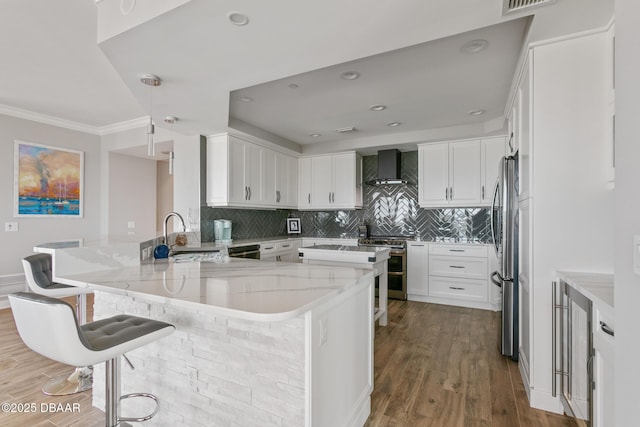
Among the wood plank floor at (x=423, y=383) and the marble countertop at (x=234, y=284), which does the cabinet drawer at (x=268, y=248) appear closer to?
the wood plank floor at (x=423, y=383)

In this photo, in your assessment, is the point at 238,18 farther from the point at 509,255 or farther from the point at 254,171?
the point at 254,171

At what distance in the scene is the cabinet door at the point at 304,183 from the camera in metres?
5.64

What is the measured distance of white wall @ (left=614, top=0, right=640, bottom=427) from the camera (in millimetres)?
873

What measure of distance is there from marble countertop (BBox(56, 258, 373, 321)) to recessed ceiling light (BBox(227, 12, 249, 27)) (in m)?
1.40

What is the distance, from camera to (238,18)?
165 centimetres

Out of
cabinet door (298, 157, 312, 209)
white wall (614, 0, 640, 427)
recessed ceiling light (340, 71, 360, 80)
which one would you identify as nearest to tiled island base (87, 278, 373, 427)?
white wall (614, 0, 640, 427)

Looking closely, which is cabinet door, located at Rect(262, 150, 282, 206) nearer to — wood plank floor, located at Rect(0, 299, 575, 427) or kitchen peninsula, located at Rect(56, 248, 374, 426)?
wood plank floor, located at Rect(0, 299, 575, 427)

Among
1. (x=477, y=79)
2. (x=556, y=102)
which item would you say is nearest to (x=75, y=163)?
(x=477, y=79)

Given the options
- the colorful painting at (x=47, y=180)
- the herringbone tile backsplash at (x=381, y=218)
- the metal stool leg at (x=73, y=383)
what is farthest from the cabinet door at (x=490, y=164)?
the colorful painting at (x=47, y=180)

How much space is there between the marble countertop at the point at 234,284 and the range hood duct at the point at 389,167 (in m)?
3.35

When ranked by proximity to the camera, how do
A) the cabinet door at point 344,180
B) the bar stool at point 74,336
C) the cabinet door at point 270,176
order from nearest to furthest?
1. the bar stool at point 74,336
2. the cabinet door at point 270,176
3. the cabinet door at point 344,180

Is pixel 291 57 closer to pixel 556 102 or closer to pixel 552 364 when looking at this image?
pixel 556 102

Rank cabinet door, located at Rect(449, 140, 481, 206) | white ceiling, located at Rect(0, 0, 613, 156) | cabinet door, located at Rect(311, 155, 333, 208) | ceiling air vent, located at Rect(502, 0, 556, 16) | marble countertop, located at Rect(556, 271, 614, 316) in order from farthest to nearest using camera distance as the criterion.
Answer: cabinet door, located at Rect(311, 155, 333, 208) → cabinet door, located at Rect(449, 140, 481, 206) → white ceiling, located at Rect(0, 0, 613, 156) → ceiling air vent, located at Rect(502, 0, 556, 16) → marble countertop, located at Rect(556, 271, 614, 316)

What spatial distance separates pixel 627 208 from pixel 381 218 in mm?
4565
